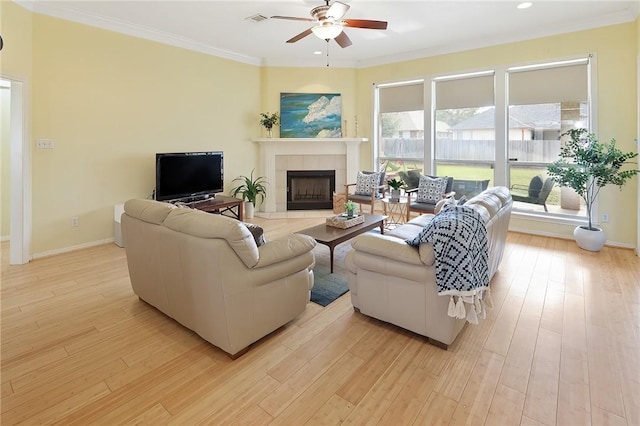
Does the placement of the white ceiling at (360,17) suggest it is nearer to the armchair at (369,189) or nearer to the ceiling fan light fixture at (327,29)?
the ceiling fan light fixture at (327,29)

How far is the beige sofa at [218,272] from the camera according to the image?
6.93 feet

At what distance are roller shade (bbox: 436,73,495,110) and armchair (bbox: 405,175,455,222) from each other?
143cm

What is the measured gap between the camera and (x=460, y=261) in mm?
2092

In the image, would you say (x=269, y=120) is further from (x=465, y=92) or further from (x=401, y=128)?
(x=465, y=92)

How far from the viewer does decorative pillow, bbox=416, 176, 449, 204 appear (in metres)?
5.41

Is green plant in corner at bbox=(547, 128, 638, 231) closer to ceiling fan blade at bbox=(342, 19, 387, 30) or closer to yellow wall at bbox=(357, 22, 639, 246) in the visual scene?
yellow wall at bbox=(357, 22, 639, 246)

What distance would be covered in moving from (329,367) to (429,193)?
395 cm

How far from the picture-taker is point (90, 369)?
215 centimetres

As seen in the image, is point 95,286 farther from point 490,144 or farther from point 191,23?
point 490,144

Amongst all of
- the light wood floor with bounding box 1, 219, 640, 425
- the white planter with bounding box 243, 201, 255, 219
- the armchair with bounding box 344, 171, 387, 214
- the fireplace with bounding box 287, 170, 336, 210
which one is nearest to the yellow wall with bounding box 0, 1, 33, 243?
the light wood floor with bounding box 1, 219, 640, 425

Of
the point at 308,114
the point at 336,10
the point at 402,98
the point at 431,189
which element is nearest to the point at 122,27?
the point at 336,10

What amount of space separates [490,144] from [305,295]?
4590 millimetres

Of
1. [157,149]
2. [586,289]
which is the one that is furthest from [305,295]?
[157,149]

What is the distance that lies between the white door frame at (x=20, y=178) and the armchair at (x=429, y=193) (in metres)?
5.06
